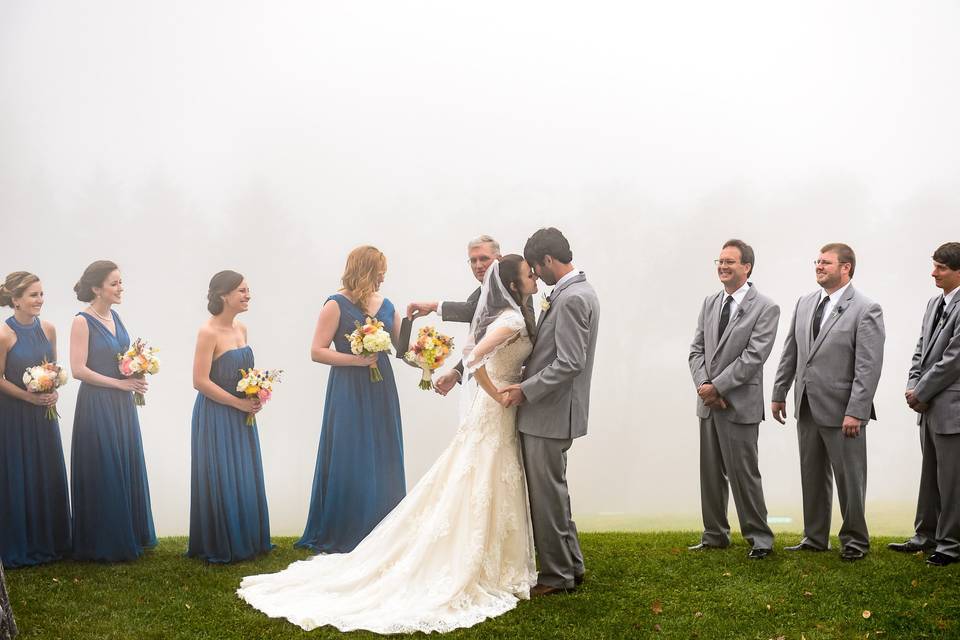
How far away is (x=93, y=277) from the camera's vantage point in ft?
22.3

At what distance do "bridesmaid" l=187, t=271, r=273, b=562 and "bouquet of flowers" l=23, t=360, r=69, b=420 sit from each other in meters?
1.17

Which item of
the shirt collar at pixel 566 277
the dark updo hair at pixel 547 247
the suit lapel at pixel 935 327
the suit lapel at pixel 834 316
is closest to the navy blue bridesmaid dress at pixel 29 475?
the dark updo hair at pixel 547 247

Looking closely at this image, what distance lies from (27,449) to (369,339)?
3009mm

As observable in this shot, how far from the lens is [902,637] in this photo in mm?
4770

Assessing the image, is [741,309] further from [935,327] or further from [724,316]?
[935,327]

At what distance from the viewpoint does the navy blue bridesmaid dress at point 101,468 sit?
6.79 metres

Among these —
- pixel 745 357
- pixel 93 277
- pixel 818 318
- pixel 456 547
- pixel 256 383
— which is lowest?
pixel 456 547

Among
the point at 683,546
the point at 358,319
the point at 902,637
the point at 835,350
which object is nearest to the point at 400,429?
the point at 358,319

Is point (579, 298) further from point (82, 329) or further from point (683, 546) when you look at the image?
point (82, 329)

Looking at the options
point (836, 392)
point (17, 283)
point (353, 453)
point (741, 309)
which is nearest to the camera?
point (836, 392)

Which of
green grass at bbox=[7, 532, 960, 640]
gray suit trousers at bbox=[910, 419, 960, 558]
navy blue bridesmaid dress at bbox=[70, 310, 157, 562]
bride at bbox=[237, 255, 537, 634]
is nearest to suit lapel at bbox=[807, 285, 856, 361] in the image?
gray suit trousers at bbox=[910, 419, 960, 558]

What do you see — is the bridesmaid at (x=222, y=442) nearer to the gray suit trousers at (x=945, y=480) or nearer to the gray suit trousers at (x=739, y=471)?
the gray suit trousers at (x=739, y=471)

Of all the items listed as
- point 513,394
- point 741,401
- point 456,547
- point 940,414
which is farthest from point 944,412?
point 456,547

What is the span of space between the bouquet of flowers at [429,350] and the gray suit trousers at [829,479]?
2.81m
